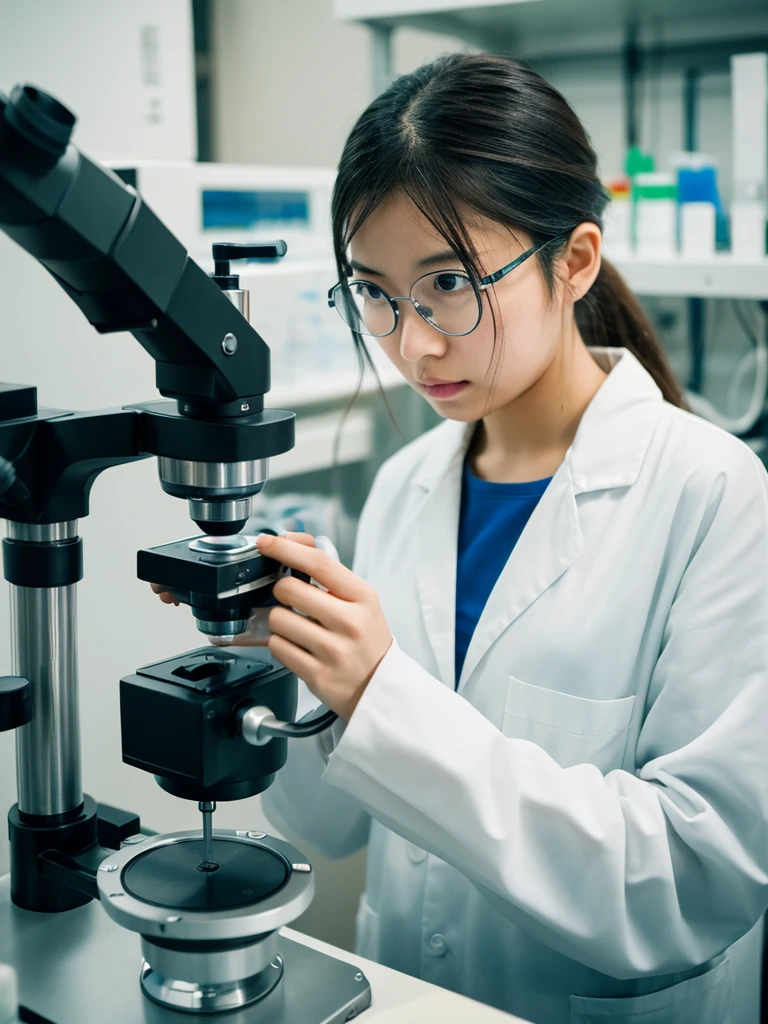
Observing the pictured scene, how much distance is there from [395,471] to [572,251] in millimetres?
409

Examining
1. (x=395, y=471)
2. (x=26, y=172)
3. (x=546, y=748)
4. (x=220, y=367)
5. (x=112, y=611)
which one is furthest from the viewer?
(x=395, y=471)

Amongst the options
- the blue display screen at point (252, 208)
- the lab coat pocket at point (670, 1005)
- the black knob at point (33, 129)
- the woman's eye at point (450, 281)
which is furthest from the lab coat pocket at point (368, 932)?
the blue display screen at point (252, 208)

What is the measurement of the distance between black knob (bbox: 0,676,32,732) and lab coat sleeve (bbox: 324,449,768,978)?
24 centimetres

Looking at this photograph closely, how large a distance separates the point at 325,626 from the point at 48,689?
24cm

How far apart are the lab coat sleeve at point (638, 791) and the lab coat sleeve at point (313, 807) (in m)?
0.27

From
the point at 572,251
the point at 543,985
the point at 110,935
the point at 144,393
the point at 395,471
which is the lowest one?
the point at 543,985

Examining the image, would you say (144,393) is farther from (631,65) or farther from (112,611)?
(631,65)

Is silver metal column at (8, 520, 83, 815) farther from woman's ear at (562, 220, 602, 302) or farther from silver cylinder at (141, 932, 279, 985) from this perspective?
woman's ear at (562, 220, 602, 302)

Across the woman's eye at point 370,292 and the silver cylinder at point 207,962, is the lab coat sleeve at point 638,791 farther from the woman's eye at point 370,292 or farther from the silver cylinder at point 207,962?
the woman's eye at point 370,292

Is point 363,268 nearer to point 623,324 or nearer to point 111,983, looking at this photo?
point 623,324

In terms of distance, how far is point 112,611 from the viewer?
1.21m

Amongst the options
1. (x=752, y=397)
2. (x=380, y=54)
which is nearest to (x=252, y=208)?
(x=380, y=54)

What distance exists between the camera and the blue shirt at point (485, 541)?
1150 mm

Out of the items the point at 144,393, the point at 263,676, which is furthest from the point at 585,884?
the point at 144,393
